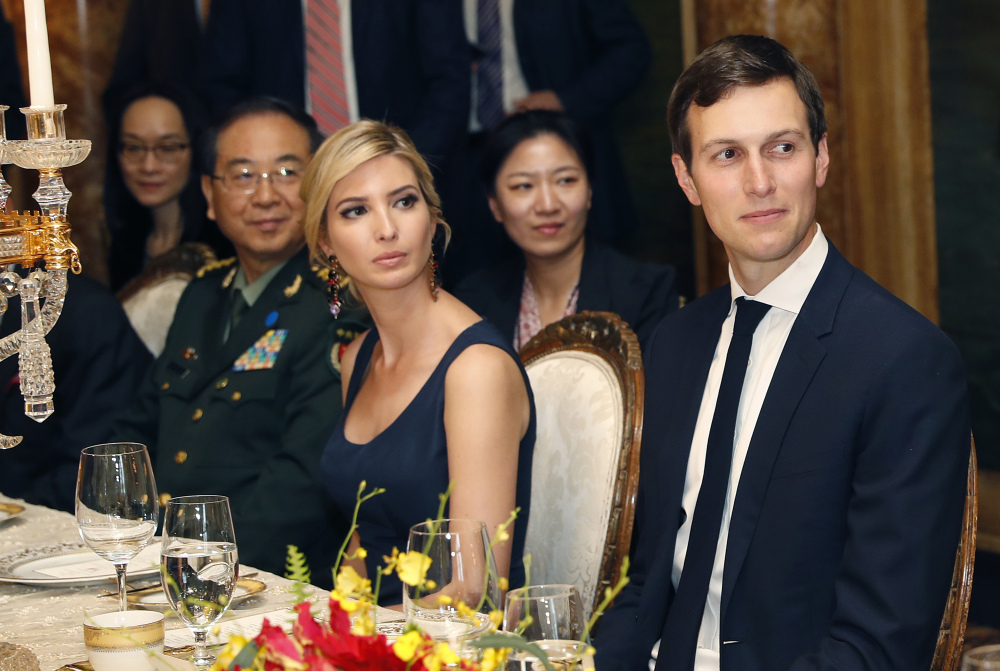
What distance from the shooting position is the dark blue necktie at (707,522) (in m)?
1.50

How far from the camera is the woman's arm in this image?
1.84 metres

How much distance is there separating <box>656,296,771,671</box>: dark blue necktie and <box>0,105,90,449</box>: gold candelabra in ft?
2.83

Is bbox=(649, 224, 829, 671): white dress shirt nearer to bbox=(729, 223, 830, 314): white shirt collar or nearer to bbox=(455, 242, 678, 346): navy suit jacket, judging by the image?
bbox=(729, 223, 830, 314): white shirt collar

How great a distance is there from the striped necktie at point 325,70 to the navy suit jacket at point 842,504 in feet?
8.52

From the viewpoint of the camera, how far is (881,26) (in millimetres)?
3580

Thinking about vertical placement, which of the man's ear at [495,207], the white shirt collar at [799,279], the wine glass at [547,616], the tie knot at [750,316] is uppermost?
the man's ear at [495,207]

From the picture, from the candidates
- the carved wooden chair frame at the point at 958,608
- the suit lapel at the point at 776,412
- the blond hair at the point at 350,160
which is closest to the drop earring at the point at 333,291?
the blond hair at the point at 350,160

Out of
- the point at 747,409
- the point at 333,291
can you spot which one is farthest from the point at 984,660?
the point at 333,291

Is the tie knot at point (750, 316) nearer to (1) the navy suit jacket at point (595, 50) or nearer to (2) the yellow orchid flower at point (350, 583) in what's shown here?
(2) the yellow orchid flower at point (350, 583)

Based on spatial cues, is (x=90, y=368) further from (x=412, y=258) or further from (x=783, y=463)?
(x=783, y=463)

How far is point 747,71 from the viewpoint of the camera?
1.58 metres

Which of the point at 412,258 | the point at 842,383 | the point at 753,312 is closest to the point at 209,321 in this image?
the point at 412,258

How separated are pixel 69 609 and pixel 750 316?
1.03 metres

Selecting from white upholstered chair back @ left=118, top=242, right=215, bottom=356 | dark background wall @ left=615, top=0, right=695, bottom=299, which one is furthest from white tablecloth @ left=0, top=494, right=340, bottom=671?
dark background wall @ left=615, top=0, right=695, bottom=299
